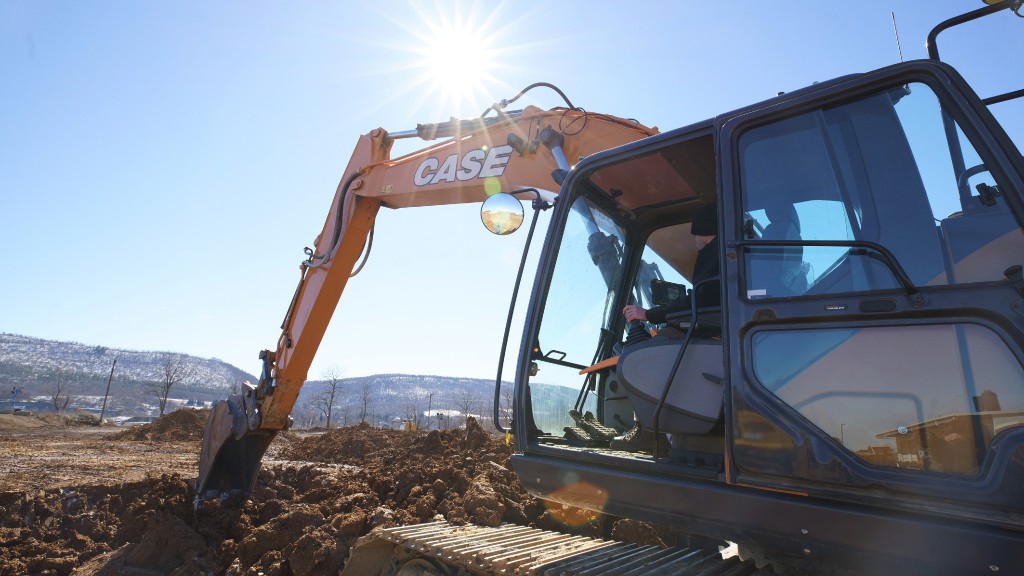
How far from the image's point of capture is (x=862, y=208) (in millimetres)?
2125

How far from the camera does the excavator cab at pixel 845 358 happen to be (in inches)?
68.7

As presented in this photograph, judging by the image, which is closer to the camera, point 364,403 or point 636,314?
point 636,314

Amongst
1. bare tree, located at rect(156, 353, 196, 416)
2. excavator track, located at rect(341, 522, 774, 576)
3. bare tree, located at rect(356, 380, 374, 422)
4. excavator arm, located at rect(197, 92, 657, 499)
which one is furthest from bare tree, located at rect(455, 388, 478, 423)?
bare tree, located at rect(156, 353, 196, 416)

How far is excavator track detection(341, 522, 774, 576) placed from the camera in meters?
2.53

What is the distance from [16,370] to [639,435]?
17770 cm

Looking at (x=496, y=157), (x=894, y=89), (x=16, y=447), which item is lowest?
(x=16, y=447)

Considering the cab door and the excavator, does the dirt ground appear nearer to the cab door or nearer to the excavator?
the excavator

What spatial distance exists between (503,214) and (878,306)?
74.0 inches

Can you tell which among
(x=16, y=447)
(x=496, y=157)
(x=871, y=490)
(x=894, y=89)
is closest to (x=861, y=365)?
(x=871, y=490)

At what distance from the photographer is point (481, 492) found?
13.8ft

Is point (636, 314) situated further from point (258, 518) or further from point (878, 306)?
point (258, 518)

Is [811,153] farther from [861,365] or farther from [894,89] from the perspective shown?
[861,365]

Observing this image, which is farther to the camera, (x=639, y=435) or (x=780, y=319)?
(x=639, y=435)

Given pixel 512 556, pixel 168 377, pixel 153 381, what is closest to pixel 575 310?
pixel 512 556
